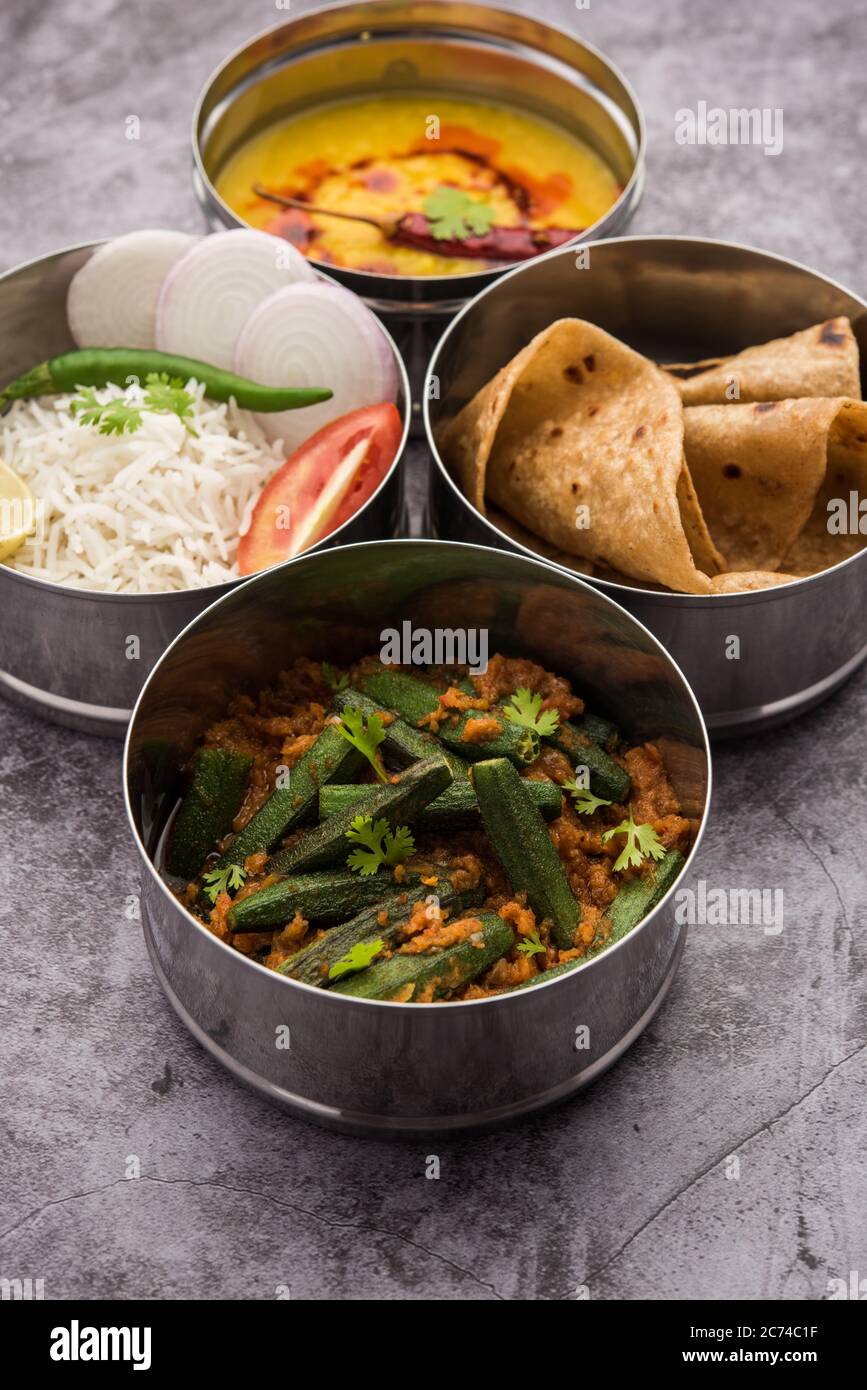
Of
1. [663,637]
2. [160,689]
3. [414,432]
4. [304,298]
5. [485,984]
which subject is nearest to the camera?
[485,984]

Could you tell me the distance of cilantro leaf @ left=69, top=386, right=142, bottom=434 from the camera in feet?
12.6

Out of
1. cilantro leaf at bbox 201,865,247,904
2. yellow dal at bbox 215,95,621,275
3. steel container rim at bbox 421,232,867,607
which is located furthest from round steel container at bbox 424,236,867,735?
cilantro leaf at bbox 201,865,247,904

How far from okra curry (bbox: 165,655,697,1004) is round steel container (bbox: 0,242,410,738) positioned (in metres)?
0.29

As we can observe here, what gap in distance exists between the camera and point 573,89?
4.82 metres

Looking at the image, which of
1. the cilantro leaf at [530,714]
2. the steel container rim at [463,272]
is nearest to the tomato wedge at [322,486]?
the steel container rim at [463,272]

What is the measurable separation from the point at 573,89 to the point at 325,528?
6.38ft

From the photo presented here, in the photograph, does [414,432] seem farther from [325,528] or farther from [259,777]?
[259,777]

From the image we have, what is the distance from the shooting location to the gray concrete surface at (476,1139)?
120 inches

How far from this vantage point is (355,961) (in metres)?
2.98

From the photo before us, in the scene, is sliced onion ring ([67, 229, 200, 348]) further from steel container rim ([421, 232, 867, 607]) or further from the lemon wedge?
steel container rim ([421, 232, 867, 607])

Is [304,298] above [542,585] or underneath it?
above

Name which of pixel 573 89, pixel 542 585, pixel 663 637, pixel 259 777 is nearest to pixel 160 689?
pixel 259 777

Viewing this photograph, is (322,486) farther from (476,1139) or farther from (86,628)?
(476,1139)

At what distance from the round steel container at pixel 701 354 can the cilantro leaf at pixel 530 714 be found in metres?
0.31
